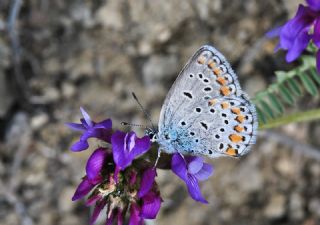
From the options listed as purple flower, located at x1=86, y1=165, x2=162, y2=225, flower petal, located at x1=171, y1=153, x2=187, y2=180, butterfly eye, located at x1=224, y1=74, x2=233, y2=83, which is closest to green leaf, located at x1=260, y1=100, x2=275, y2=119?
butterfly eye, located at x1=224, y1=74, x2=233, y2=83

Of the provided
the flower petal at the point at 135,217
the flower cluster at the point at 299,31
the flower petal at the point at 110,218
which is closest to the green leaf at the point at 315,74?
the flower cluster at the point at 299,31

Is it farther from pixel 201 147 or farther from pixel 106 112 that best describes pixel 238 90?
pixel 106 112

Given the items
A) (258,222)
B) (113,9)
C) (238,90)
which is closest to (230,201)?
(258,222)

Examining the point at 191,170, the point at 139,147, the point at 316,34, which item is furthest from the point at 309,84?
the point at 139,147

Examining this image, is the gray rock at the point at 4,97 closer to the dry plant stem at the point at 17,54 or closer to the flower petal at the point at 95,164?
the dry plant stem at the point at 17,54

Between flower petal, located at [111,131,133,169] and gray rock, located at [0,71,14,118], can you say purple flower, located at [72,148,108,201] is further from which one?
gray rock, located at [0,71,14,118]

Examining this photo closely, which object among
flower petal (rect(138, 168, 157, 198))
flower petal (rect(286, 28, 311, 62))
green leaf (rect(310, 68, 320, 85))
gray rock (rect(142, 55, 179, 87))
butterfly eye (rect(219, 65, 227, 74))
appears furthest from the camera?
gray rock (rect(142, 55, 179, 87))
